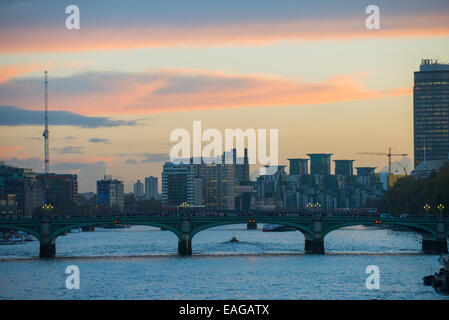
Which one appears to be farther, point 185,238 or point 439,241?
point 439,241

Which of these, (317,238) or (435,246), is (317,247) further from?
(435,246)

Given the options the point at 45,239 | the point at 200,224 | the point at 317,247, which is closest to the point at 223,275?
the point at 200,224

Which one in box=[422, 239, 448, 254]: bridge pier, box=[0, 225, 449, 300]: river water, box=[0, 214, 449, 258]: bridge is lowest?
box=[0, 225, 449, 300]: river water

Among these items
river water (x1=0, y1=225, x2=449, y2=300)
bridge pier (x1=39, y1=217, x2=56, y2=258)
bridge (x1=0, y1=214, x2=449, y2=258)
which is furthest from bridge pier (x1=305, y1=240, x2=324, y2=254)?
bridge pier (x1=39, y1=217, x2=56, y2=258)

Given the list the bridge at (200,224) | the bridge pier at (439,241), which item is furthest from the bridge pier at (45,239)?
the bridge pier at (439,241)

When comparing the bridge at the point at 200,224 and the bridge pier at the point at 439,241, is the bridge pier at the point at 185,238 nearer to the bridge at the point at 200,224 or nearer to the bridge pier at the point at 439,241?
the bridge at the point at 200,224

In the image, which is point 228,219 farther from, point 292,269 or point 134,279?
point 134,279

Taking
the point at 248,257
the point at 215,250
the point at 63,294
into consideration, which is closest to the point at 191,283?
the point at 63,294

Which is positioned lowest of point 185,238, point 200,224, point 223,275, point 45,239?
Answer: point 223,275

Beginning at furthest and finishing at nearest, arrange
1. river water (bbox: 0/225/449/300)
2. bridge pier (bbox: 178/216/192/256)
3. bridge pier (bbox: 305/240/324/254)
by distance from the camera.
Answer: bridge pier (bbox: 305/240/324/254)
bridge pier (bbox: 178/216/192/256)
river water (bbox: 0/225/449/300)

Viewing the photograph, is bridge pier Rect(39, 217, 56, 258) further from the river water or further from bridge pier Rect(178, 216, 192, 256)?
bridge pier Rect(178, 216, 192, 256)
